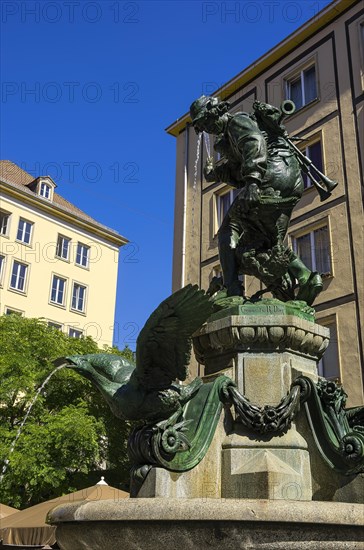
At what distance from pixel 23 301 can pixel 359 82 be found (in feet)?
80.9

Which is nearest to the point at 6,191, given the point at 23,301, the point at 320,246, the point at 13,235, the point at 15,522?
the point at 13,235

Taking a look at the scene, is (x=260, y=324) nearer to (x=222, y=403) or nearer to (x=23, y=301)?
(x=222, y=403)

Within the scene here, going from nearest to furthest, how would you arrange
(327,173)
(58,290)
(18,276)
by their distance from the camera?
(327,173) → (18,276) → (58,290)

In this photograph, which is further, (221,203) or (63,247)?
(63,247)

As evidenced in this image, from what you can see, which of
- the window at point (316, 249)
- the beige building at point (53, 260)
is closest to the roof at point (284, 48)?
the window at point (316, 249)

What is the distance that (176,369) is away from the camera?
4.72 metres

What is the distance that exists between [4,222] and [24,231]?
1467 millimetres

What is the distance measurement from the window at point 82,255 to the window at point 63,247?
0.75 meters

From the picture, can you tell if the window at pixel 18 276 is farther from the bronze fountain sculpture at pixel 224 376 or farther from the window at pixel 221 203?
the bronze fountain sculpture at pixel 224 376

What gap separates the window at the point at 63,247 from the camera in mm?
42213

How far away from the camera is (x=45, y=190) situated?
44.3 m

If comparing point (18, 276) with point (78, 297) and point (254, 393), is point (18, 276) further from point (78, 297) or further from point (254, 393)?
point (254, 393)

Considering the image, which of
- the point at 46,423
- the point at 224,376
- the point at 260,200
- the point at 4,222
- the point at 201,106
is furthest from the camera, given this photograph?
the point at 4,222

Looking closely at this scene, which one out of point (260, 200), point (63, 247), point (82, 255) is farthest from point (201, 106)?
point (82, 255)
